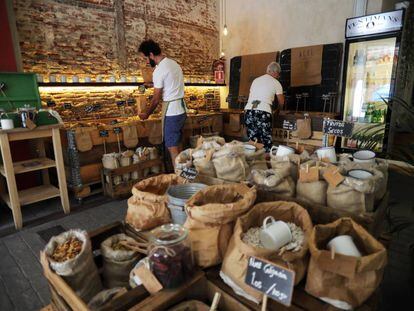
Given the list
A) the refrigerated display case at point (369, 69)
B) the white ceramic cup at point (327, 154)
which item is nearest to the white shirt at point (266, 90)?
the refrigerated display case at point (369, 69)

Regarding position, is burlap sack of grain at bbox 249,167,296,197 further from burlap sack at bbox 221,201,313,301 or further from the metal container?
the metal container

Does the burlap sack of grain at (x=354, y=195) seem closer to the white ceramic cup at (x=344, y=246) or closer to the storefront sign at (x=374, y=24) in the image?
the white ceramic cup at (x=344, y=246)

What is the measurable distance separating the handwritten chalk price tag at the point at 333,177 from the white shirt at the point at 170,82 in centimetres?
288

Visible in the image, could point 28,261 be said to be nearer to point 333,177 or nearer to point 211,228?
point 211,228

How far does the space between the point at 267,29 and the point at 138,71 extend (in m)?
2.88

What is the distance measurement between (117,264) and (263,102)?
3440 millimetres

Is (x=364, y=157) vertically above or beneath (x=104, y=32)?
beneath

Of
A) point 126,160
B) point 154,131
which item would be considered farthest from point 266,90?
point 126,160

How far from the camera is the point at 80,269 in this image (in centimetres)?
128

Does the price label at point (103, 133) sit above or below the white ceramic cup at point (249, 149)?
below

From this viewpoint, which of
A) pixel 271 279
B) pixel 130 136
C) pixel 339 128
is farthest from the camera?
pixel 130 136

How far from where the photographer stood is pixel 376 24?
423 centimetres

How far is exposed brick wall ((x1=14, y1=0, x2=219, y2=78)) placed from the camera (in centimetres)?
408

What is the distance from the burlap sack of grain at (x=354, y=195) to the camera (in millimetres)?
1342
